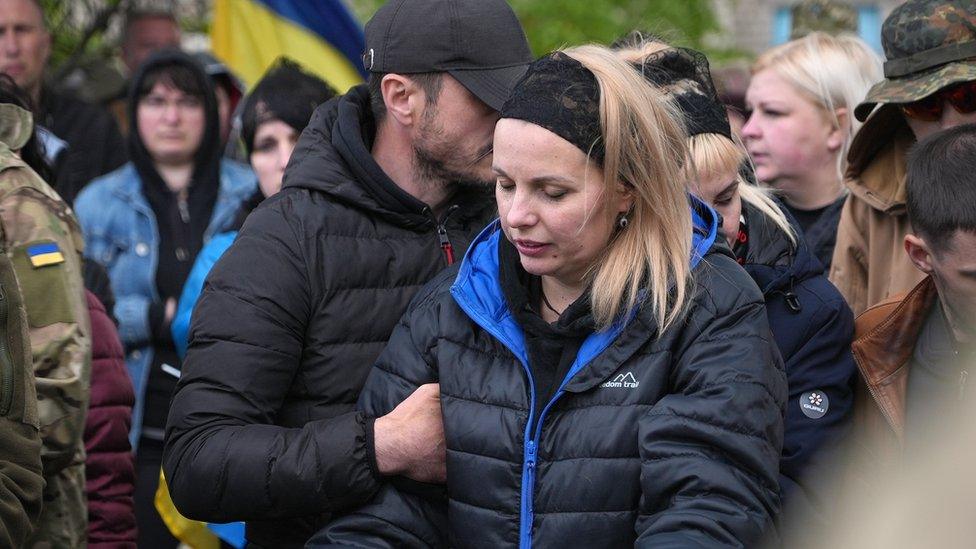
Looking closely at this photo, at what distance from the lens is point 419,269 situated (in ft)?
10.7

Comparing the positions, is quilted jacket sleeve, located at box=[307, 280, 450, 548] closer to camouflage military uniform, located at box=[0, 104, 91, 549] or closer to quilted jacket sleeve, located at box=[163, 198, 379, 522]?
quilted jacket sleeve, located at box=[163, 198, 379, 522]

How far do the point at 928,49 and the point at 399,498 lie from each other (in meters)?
2.00

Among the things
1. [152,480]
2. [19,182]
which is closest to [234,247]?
[19,182]

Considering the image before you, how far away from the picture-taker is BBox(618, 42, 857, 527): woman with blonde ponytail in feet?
Answer: 10.4

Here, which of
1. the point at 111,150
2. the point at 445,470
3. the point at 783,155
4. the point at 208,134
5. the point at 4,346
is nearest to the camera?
the point at 4,346

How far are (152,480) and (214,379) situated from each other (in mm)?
2178

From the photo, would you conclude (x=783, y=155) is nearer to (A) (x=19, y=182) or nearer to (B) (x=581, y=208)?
(B) (x=581, y=208)

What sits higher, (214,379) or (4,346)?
(4,346)

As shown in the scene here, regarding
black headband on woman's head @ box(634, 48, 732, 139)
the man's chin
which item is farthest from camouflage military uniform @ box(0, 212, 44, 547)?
black headband on woman's head @ box(634, 48, 732, 139)

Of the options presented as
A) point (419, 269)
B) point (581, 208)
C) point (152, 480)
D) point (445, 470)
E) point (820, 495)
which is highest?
point (581, 208)

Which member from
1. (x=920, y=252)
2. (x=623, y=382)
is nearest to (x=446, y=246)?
(x=623, y=382)

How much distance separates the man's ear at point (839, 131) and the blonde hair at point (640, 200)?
214 cm

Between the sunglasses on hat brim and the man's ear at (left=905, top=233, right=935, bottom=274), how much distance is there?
2.05ft

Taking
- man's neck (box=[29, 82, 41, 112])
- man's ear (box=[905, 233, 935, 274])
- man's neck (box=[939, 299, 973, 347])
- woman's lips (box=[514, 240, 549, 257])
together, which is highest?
woman's lips (box=[514, 240, 549, 257])
